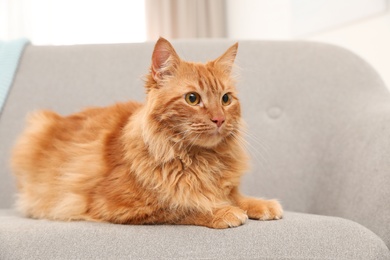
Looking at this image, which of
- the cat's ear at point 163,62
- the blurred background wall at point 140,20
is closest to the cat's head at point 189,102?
the cat's ear at point 163,62

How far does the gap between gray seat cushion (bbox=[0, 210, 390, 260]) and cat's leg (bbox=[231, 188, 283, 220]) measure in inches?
4.3

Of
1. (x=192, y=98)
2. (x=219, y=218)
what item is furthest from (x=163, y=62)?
(x=219, y=218)

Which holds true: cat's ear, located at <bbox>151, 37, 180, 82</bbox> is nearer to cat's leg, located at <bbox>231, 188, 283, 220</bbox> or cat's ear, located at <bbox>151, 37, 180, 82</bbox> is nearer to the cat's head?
the cat's head

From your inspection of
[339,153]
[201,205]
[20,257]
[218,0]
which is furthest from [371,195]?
[218,0]

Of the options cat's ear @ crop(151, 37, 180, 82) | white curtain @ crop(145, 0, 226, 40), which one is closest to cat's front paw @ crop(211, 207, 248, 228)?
cat's ear @ crop(151, 37, 180, 82)

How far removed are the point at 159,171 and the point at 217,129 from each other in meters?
0.22

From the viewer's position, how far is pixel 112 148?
1450 millimetres

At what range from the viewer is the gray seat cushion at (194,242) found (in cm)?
111

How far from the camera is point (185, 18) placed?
11.7 feet

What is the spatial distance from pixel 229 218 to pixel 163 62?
0.49 meters

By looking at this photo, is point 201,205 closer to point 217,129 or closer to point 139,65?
point 217,129

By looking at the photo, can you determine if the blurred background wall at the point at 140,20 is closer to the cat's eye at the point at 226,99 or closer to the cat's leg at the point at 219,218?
the cat's eye at the point at 226,99

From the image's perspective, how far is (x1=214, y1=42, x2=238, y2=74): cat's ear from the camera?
1.42m

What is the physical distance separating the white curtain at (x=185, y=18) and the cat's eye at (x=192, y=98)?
2.31m
